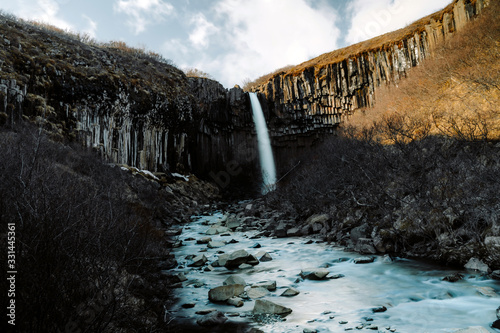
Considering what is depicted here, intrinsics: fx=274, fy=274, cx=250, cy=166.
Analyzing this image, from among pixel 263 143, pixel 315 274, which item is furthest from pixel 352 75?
pixel 315 274

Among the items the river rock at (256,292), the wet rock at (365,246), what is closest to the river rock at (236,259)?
the river rock at (256,292)

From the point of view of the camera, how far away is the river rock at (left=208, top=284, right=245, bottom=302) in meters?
4.69

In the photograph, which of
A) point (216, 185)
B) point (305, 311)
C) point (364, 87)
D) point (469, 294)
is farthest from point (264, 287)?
point (364, 87)

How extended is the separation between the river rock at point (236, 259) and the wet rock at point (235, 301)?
2.05 m

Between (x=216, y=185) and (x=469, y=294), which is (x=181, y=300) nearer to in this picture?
(x=469, y=294)

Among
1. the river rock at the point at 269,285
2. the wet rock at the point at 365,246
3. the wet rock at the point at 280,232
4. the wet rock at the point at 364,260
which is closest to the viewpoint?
the river rock at the point at 269,285

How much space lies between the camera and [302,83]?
29.1 meters

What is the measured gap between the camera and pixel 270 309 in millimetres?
4086

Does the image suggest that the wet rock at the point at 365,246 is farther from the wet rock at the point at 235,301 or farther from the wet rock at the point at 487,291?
the wet rock at the point at 235,301

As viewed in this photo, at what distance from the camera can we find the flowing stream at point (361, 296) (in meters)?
3.69

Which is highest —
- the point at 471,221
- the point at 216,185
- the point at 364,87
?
the point at 364,87

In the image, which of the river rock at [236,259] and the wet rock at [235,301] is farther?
the river rock at [236,259]

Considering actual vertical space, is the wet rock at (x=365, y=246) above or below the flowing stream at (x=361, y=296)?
above

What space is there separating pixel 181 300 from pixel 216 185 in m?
23.9
